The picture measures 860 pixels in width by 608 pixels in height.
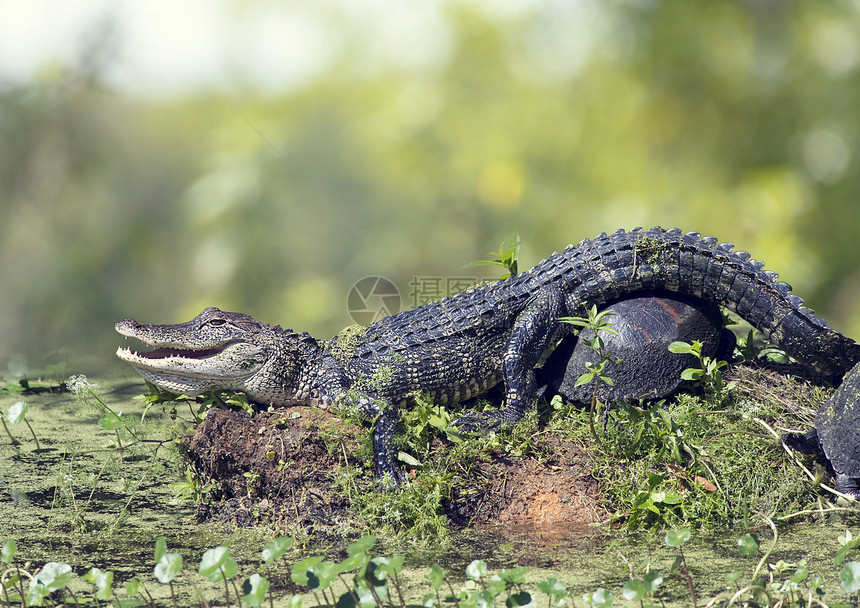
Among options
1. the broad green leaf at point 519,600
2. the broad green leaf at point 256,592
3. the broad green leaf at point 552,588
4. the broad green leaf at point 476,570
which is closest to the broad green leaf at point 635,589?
the broad green leaf at point 552,588

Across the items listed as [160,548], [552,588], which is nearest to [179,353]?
[160,548]

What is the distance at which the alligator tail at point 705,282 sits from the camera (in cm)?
481

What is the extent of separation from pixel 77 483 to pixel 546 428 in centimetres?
278

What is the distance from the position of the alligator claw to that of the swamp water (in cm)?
64

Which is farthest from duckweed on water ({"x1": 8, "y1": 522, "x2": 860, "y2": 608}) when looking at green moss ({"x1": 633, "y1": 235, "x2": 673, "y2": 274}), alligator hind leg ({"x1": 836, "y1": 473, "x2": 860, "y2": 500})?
green moss ({"x1": 633, "y1": 235, "x2": 673, "y2": 274})

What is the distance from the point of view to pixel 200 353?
4656 millimetres

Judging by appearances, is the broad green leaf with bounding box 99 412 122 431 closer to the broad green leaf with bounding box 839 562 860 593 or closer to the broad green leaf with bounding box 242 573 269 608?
the broad green leaf with bounding box 242 573 269 608

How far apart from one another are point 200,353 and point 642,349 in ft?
8.63

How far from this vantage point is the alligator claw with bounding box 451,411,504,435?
458 centimetres

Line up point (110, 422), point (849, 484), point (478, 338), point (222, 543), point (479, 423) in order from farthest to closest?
point (478, 338)
point (479, 423)
point (110, 422)
point (849, 484)
point (222, 543)

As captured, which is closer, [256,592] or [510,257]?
[256,592]

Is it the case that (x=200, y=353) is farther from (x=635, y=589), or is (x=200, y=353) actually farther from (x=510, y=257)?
(x=635, y=589)

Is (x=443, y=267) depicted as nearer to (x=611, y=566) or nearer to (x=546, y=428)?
(x=546, y=428)

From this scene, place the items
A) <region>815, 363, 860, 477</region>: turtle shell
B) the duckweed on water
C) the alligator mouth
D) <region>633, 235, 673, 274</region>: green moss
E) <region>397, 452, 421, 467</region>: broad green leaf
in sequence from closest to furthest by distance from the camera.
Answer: the duckweed on water
<region>815, 363, 860, 477</region>: turtle shell
<region>397, 452, 421, 467</region>: broad green leaf
the alligator mouth
<region>633, 235, 673, 274</region>: green moss
